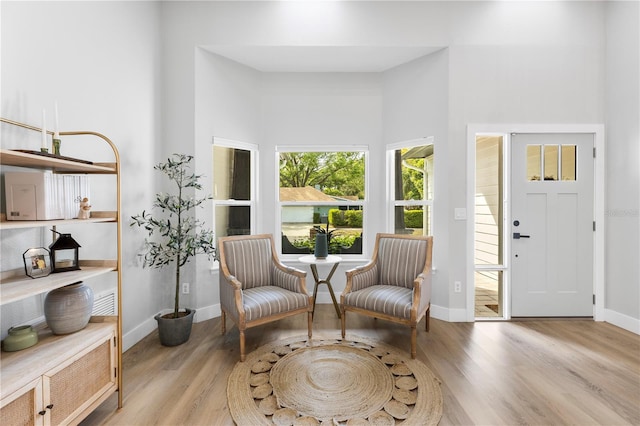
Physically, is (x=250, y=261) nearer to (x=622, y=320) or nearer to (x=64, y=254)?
(x=64, y=254)

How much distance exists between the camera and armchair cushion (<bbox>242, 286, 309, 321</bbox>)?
8.54ft

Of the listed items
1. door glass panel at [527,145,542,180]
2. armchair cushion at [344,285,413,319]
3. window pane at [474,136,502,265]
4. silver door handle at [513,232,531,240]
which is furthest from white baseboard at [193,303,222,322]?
door glass panel at [527,145,542,180]

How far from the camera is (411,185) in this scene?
378 centimetres

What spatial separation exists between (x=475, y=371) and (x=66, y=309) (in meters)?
2.77

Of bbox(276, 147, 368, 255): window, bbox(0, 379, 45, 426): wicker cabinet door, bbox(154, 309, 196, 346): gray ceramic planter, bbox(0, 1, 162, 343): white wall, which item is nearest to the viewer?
bbox(0, 379, 45, 426): wicker cabinet door

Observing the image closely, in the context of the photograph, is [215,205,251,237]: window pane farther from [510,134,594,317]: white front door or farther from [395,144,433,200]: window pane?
[510,134,594,317]: white front door

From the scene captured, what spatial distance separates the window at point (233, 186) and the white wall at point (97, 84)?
0.71 m

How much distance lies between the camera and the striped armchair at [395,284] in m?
2.65

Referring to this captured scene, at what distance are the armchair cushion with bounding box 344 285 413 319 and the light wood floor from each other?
0.37 meters

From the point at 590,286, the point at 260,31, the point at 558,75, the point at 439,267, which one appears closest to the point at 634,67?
the point at 558,75

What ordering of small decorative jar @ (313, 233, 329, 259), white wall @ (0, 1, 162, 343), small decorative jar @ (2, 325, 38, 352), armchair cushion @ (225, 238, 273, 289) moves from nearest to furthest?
small decorative jar @ (2, 325, 38, 352) < white wall @ (0, 1, 162, 343) < armchair cushion @ (225, 238, 273, 289) < small decorative jar @ (313, 233, 329, 259)

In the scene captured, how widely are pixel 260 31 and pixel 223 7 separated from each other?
1.56 ft

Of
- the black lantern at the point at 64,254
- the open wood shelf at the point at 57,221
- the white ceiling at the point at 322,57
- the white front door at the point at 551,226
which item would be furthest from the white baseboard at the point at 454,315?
the black lantern at the point at 64,254

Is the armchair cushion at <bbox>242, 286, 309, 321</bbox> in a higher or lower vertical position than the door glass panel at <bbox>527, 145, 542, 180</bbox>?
lower
